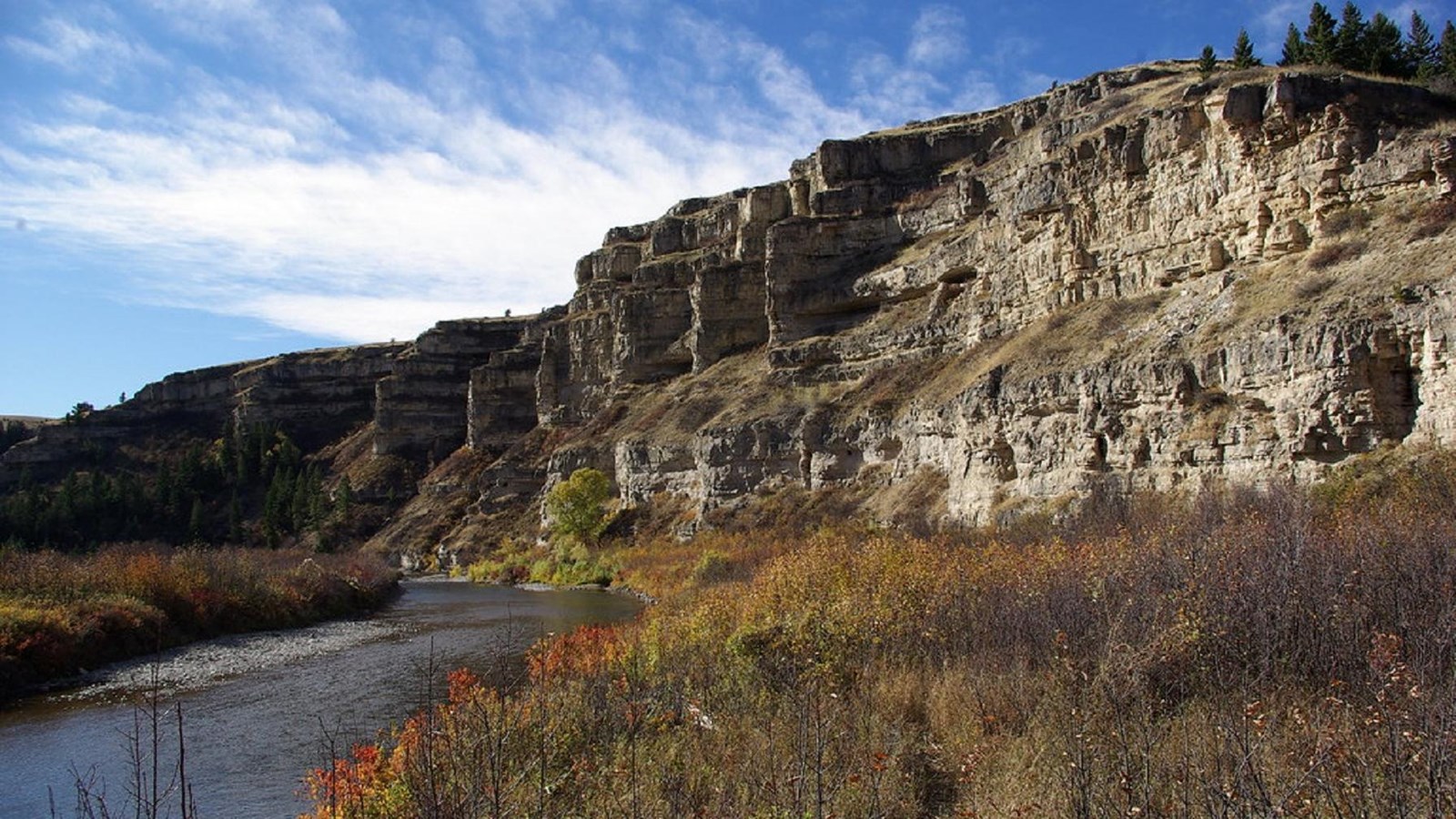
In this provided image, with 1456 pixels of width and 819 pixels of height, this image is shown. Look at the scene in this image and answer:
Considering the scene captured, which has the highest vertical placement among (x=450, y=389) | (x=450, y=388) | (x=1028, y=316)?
(x=450, y=388)

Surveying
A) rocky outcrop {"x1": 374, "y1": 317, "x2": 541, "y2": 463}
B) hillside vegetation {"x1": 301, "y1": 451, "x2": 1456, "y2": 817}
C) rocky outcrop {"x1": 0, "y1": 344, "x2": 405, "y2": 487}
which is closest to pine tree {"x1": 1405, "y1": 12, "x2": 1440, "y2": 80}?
hillside vegetation {"x1": 301, "y1": 451, "x2": 1456, "y2": 817}

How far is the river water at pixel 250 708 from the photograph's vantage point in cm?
1365

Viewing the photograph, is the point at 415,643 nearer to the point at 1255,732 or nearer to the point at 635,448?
the point at 1255,732

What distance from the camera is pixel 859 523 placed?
40.8m

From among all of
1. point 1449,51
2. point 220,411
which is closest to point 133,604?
point 1449,51

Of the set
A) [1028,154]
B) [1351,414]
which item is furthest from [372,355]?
[1351,414]

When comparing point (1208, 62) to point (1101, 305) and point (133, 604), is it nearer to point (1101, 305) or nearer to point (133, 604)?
point (1101, 305)

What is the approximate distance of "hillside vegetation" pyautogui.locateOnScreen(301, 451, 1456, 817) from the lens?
6.58 m

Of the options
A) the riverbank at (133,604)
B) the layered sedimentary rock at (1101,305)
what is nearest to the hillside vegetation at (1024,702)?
the layered sedimentary rock at (1101,305)

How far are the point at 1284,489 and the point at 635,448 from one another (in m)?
44.6

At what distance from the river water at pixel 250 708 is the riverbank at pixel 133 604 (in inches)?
46.6

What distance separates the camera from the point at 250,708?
19469 mm

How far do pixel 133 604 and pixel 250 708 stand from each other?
39.4 ft

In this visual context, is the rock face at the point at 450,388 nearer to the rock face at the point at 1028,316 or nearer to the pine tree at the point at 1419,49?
the rock face at the point at 1028,316
